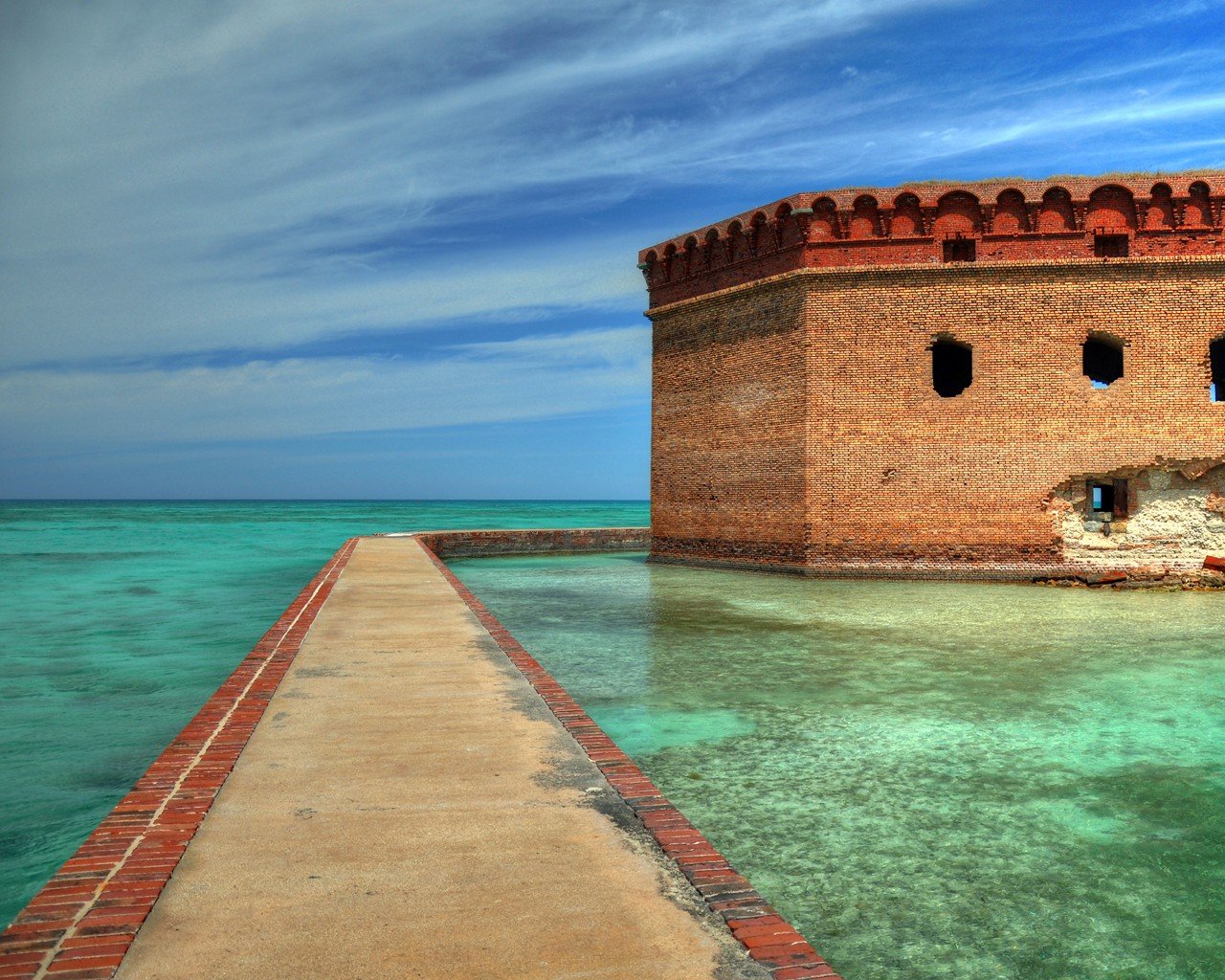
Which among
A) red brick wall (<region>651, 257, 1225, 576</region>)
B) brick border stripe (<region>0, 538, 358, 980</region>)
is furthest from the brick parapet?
brick border stripe (<region>0, 538, 358, 980</region>)

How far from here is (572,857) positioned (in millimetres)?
3141

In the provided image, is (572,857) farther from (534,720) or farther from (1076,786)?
(1076,786)

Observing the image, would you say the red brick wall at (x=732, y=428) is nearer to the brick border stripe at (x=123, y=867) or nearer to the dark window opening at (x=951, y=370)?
the dark window opening at (x=951, y=370)

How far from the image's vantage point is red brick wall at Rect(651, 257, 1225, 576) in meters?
15.2

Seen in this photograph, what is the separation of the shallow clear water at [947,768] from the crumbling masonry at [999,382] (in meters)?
4.35

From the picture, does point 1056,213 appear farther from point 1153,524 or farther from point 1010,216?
point 1153,524

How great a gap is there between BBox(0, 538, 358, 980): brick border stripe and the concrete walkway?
0.07 meters

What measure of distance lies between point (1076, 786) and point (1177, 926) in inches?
62.5

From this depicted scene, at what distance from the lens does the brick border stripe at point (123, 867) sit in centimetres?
244

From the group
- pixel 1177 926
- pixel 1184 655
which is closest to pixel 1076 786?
pixel 1177 926

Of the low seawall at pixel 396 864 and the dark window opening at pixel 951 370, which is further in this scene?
the dark window opening at pixel 951 370

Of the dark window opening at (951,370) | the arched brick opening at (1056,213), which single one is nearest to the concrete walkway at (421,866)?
the arched brick opening at (1056,213)

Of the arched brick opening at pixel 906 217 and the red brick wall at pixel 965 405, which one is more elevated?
the arched brick opening at pixel 906 217

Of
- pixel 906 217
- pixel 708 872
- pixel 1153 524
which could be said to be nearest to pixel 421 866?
pixel 708 872
